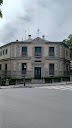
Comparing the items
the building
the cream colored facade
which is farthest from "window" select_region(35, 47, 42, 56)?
the cream colored facade

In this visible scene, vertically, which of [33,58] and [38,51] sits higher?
[38,51]

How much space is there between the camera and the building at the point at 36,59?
43500 millimetres

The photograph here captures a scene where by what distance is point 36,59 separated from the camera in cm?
4350

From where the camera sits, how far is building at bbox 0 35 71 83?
43.5 metres

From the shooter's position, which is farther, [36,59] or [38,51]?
[38,51]

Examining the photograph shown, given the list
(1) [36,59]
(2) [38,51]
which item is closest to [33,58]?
(1) [36,59]

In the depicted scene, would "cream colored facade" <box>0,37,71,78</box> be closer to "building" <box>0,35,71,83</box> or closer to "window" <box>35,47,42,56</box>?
"building" <box>0,35,71,83</box>

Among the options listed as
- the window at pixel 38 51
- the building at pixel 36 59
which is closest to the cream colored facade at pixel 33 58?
the building at pixel 36 59

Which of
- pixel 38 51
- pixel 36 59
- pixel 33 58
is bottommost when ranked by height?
pixel 36 59

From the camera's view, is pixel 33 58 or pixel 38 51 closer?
pixel 33 58

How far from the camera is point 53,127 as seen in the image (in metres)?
7.11

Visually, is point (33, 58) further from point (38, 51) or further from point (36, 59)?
point (38, 51)

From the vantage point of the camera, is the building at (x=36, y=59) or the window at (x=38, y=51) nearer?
the building at (x=36, y=59)

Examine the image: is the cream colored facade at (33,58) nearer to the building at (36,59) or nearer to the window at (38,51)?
the building at (36,59)
